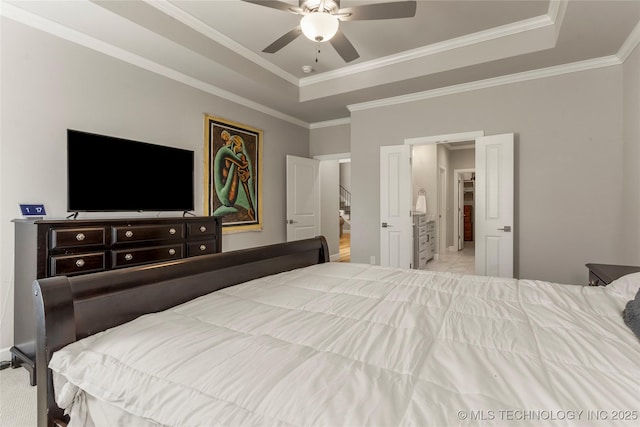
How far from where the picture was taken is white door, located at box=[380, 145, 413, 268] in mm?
4453

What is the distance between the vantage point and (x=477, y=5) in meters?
2.88

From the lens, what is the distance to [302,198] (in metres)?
5.52

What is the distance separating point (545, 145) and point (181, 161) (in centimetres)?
421

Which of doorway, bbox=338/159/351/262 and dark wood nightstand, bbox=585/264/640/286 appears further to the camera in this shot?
doorway, bbox=338/159/351/262

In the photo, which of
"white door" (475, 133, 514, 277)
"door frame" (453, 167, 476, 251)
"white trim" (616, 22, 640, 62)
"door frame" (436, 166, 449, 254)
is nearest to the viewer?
"white trim" (616, 22, 640, 62)

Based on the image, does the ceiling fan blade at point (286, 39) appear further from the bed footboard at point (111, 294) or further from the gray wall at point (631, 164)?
the gray wall at point (631, 164)

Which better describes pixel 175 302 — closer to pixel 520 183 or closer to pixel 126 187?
pixel 126 187

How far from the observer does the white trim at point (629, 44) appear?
2811mm

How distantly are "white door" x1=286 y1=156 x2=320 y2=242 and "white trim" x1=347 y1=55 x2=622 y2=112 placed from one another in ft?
4.25

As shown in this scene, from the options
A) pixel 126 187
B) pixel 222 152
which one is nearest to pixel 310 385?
pixel 126 187

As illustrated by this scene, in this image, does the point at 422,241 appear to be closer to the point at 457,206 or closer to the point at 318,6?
the point at 457,206

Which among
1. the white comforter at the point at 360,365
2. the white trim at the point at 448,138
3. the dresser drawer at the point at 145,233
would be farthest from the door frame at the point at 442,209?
the white comforter at the point at 360,365

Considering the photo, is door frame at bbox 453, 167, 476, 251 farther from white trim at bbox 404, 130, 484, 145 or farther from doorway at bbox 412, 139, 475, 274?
white trim at bbox 404, 130, 484, 145

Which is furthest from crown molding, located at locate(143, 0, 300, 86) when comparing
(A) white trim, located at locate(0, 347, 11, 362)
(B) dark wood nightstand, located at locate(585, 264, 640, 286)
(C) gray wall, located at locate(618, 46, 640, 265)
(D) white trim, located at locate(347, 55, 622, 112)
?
(B) dark wood nightstand, located at locate(585, 264, 640, 286)
